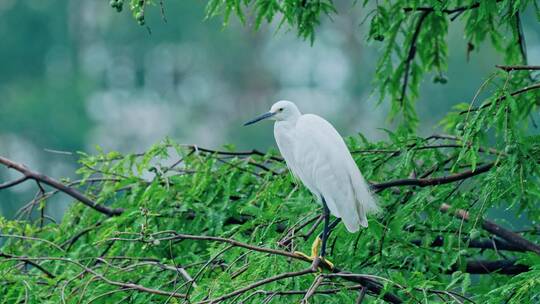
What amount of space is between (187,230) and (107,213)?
342 mm

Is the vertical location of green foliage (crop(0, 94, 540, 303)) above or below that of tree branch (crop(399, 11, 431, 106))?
below

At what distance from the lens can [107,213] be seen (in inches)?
160

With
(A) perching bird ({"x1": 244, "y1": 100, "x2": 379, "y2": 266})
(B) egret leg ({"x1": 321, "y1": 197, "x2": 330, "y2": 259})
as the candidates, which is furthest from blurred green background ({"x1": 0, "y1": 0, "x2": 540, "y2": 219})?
(B) egret leg ({"x1": 321, "y1": 197, "x2": 330, "y2": 259})

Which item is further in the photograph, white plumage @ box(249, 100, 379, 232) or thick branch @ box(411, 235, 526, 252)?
thick branch @ box(411, 235, 526, 252)

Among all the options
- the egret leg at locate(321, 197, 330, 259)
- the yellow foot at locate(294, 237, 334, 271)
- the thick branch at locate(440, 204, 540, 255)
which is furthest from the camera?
the thick branch at locate(440, 204, 540, 255)

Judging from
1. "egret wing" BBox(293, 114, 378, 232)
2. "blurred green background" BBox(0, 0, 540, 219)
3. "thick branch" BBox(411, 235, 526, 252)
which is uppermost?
"egret wing" BBox(293, 114, 378, 232)

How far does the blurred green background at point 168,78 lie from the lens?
16.2m

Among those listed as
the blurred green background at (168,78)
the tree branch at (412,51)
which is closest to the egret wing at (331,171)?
the tree branch at (412,51)

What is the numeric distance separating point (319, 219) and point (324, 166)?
144 millimetres

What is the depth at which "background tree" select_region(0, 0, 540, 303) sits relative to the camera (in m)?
2.79

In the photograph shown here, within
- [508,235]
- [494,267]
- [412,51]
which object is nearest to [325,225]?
[508,235]

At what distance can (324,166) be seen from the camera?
10.7 ft

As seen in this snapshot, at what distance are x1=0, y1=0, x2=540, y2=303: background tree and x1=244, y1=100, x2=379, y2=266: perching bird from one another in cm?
7

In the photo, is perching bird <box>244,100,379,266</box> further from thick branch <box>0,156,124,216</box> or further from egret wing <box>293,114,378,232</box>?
thick branch <box>0,156,124,216</box>
